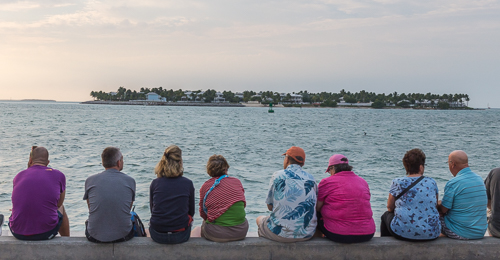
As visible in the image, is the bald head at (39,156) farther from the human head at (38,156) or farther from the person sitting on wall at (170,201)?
the person sitting on wall at (170,201)

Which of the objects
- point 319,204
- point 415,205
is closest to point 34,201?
point 319,204

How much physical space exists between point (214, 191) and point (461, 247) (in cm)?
283

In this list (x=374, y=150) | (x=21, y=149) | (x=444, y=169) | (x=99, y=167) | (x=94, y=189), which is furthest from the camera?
(x=374, y=150)

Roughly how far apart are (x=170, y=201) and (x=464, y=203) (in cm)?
325

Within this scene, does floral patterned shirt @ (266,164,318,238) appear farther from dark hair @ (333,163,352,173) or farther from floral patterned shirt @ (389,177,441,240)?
floral patterned shirt @ (389,177,441,240)

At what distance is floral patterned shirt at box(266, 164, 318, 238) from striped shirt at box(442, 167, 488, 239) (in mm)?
1558

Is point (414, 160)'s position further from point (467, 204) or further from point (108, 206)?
point (108, 206)

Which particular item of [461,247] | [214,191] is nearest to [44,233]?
[214,191]

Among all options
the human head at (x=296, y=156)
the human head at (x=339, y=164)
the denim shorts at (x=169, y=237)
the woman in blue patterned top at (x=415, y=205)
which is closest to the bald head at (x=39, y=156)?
the denim shorts at (x=169, y=237)

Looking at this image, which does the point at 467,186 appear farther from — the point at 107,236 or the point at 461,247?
the point at 107,236

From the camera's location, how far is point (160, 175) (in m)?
4.46

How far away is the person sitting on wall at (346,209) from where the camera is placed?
14.5ft

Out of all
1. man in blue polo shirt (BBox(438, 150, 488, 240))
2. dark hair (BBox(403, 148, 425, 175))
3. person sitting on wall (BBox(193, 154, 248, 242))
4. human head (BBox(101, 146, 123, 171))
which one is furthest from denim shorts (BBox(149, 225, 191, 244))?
man in blue polo shirt (BBox(438, 150, 488, 240))

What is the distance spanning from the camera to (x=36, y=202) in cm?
438
